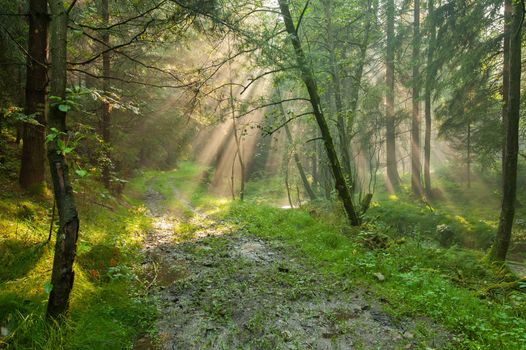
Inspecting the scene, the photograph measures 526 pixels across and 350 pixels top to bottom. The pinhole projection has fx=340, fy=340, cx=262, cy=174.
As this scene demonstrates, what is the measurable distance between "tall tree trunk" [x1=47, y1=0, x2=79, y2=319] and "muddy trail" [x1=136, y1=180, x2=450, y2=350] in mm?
1296

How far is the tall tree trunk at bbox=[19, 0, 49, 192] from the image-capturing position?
25.0 ft

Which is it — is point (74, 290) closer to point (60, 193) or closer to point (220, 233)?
point (60, 193)

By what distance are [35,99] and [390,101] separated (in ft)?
63.3

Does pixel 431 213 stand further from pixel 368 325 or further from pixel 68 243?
pixel 68 243

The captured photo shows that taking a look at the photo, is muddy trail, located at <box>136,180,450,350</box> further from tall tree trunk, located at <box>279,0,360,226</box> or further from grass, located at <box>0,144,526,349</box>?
tall tree trunk, located at <box>279,0,360,226</box>

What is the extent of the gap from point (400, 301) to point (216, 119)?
22.0ft

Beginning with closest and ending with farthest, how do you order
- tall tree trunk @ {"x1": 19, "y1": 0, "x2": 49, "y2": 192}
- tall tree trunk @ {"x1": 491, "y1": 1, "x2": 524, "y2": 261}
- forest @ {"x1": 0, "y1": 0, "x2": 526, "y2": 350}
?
forest @ {"x1": 0, "y1": 0, "x2": 526, "y2": 350}, tall tree trunk @ {"x1": 19, "y1": 0, "x2": 49, "y2": 192}, tall tree trunk @ {"x1": 491, "y1": 1, "x2": 524, "y2": 261}

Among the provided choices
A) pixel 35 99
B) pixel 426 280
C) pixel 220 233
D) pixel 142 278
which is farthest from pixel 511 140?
pixel 35 99

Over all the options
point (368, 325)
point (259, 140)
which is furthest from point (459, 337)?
point (259, 140)

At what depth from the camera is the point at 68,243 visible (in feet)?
12.4

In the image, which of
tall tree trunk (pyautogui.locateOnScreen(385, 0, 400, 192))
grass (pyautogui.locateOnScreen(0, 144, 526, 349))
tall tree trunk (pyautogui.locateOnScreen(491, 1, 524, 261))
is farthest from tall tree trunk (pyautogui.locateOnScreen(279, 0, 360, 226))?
tall tree trunk (pyautogui.locateOnScreen(385, 0, 400, 192))

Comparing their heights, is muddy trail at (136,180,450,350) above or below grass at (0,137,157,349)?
below

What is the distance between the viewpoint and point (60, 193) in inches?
150

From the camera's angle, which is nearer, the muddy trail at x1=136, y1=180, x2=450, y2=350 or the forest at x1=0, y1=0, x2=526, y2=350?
the forest at x1=0, y1=0, x2=526, y2=350
